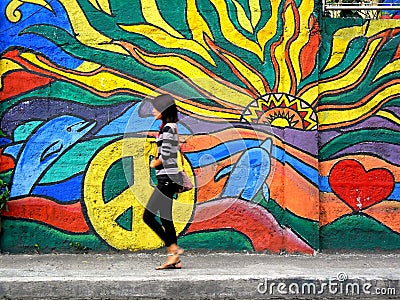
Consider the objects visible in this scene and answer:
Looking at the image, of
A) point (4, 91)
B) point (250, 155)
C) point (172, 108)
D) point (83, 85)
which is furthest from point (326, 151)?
point (4, 91)

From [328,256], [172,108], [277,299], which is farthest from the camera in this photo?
[328,256]

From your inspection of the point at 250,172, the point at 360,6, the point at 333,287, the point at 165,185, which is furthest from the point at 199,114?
the point at 333,287

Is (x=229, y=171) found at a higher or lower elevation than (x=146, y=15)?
lower

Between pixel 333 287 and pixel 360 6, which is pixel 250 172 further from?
pixel 360 6

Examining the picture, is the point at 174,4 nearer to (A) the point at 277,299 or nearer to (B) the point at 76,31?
(B) the point at 76,31

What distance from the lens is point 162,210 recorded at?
704 centimetres

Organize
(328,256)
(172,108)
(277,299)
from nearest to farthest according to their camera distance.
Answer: (277,299) → (172,108) → (328,256)

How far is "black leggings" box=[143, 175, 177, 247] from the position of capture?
7.04 meters

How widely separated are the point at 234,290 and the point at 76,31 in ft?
11.7

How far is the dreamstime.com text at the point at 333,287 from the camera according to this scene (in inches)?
260

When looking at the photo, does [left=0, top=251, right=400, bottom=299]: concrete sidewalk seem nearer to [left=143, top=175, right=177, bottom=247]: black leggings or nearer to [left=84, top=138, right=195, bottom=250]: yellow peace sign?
[left=143, top=175, right=177, bottom=247]: black leggings

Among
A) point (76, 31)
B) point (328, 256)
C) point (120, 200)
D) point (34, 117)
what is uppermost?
point (76, 31)

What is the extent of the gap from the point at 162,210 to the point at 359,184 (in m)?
2.51

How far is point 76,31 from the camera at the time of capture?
8281 millimetres
